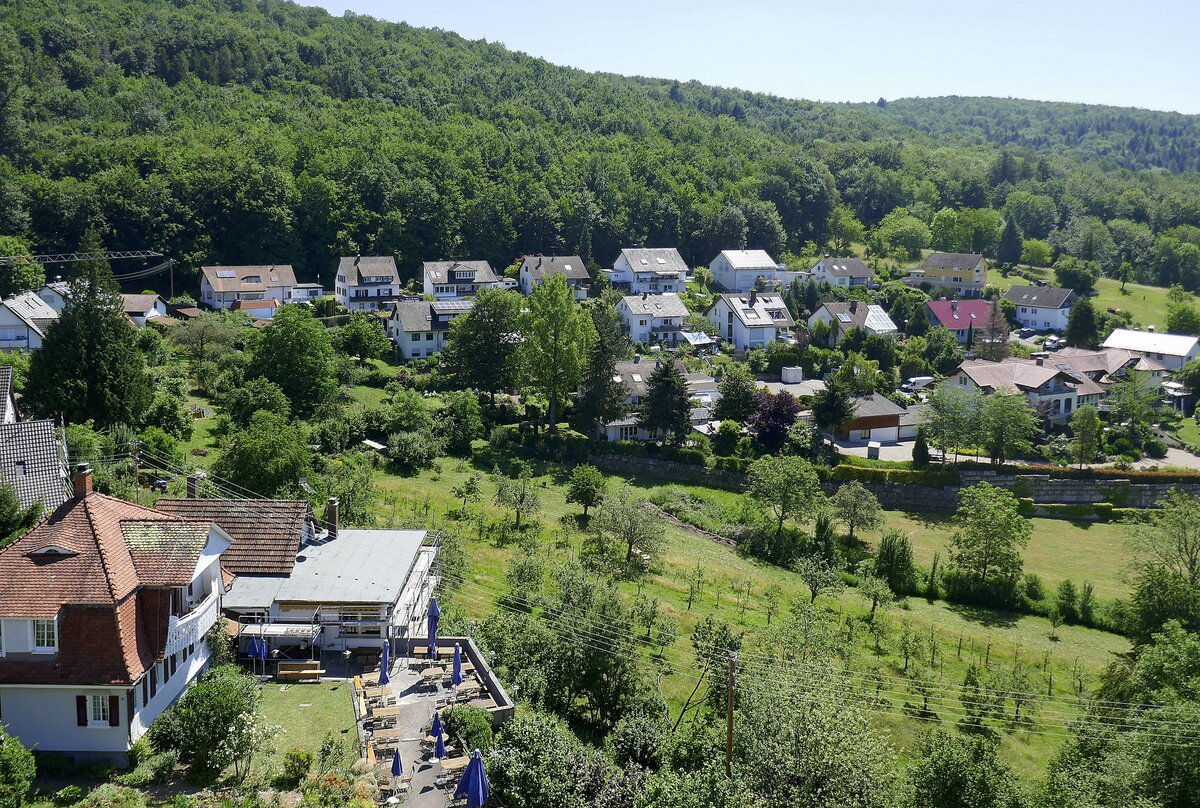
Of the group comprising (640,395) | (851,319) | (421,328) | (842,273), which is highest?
(842,273)

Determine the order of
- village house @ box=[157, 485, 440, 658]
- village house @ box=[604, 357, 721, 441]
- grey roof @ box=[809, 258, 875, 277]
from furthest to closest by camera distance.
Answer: grey roof @ box=[809, 258, 875, 277] < village house @ box=[604, 357, 721, 441] < village house @ box=[157, 485, 440, 658]

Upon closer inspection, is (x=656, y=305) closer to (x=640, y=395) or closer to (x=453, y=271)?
(x=453, y=271)

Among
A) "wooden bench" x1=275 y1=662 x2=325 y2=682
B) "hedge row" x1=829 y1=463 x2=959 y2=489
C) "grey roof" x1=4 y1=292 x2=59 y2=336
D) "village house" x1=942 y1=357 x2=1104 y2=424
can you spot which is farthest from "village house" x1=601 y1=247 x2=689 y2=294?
"wooden bench" x1=275 y1=662 x2=325 y2=682

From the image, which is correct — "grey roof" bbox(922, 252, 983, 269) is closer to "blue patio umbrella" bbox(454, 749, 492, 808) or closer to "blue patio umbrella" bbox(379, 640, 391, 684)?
"blue patio umbrella" bbox(379, 640, 391, 684)

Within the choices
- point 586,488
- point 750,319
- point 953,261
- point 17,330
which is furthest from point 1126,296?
point 17,330

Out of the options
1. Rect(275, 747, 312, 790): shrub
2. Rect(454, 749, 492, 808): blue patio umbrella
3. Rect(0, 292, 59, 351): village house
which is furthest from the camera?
Rect(0, 292, 59, 351): village house

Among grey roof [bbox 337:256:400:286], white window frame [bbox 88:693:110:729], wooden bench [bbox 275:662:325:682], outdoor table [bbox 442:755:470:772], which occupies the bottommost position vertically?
outdoor table [bbox 442:755:470:772]

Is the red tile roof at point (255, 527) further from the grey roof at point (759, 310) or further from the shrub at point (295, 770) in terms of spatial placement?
the grey roof at point (759, 310)
